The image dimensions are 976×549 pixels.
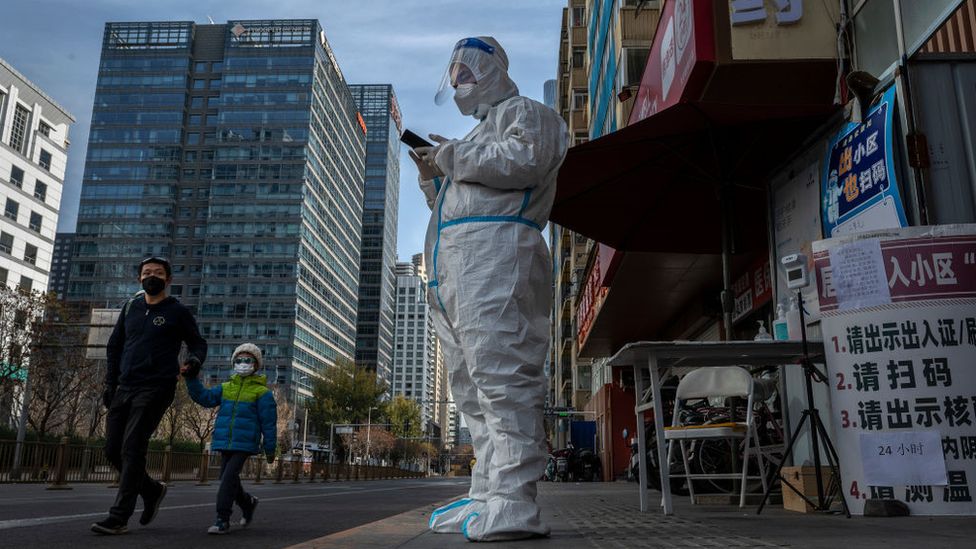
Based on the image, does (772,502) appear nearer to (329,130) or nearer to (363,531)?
(363,531)

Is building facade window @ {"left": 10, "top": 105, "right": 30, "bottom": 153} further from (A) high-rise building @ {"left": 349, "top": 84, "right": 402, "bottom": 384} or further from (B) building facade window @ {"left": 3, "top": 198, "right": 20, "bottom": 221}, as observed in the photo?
(A) high-rise building @ {"left": 349, "top": 84, "right": 402, "bottom": 384}

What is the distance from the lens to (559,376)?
5506 centimetres

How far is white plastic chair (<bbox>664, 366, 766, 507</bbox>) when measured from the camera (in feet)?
17.9

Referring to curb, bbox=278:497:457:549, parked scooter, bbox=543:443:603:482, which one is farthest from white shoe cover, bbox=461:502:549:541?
parked scooter, bbox=543:443:603:482

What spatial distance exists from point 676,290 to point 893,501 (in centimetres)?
1163

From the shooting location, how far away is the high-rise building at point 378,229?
144 m

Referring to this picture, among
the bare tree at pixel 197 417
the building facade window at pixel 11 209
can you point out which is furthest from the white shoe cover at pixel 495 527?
the building facade window at pixel 11 209

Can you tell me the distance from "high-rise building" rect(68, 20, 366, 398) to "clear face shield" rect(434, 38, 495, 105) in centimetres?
9144

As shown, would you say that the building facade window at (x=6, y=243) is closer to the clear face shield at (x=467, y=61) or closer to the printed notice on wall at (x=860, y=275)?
the clear face shield at (x=467, y=61)

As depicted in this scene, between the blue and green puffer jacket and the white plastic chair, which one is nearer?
the blue and green puffer jacket

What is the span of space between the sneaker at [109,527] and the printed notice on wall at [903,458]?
4.18 m

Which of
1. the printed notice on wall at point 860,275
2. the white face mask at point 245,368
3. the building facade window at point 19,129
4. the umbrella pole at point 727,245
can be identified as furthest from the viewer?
the building facade window at point 19,129

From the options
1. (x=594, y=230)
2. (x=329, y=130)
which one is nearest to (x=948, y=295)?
(x=594, y=230)

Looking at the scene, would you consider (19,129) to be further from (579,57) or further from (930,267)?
(930,267)
